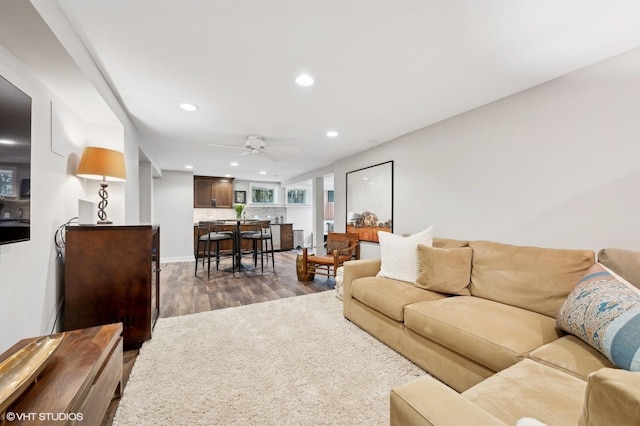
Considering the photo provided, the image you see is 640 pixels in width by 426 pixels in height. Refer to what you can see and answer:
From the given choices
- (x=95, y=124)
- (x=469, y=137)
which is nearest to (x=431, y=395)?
(x=469, y=137)

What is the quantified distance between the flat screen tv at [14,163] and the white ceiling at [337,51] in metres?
0.60

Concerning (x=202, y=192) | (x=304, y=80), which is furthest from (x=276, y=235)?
(x=304, y=80)

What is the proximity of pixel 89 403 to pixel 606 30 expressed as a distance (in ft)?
11.3

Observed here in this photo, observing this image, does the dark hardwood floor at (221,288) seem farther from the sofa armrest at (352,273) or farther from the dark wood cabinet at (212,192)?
the dark wood cabinet at (212,192)

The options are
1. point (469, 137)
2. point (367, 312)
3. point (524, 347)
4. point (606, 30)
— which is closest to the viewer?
point (524, 347)

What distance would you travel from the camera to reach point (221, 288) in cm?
400

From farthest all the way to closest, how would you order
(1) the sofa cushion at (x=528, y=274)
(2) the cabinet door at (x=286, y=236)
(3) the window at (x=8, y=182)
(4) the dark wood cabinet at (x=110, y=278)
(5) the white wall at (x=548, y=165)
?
(2) the cabinet door at (x=286, y=236) → (4) the dark wood cabinet at (x=110, y=278) → (5) the white wall at (x=548, y=165) → (1) the sofa cushion at (x=528, y=274) → (3) the window at (x=8, y=182)

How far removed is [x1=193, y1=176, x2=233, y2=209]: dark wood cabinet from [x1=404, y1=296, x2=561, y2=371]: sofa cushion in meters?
6.67

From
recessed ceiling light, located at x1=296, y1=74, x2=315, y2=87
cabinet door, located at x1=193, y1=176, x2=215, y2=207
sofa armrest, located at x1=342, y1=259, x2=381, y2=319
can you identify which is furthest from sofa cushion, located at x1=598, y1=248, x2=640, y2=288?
cabinet door, located at x1=193, y1=176, x2=215, y2=207

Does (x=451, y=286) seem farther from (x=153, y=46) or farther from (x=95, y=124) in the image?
(x=95, y=124)

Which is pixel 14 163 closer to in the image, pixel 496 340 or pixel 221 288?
pixel 496 340

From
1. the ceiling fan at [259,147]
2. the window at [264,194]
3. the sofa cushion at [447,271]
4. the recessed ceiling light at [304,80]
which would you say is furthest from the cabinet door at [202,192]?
the sofa cushion at [447,271]

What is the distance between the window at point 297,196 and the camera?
29.0ft

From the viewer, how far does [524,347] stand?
1359 millimetres
